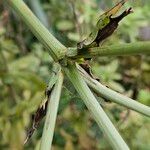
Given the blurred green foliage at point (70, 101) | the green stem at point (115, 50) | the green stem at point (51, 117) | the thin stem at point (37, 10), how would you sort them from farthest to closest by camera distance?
the thin stem at point (37, 10) → the blurred green foliage at point (70, 101) → the green stem at point (51, 117) → the green stem at point (115, 50)

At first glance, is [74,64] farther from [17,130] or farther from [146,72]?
[146,72]

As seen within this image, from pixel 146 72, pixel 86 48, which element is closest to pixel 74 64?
pixel 86 48

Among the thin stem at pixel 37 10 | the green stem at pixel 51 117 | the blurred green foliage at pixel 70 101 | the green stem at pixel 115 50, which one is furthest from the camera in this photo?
the thin stem at pixel 37 10

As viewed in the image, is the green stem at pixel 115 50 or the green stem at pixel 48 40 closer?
the green stem at pixel 115 50

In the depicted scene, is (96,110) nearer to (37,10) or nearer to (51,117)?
(51,117)

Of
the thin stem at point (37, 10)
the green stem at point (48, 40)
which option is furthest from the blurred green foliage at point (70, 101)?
the green stem at point (48, 40)

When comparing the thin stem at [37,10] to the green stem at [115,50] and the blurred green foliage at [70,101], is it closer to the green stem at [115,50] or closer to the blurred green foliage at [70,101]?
the blurred green foliage at [70,101]

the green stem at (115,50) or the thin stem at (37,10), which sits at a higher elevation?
the green stem at (115,50)
